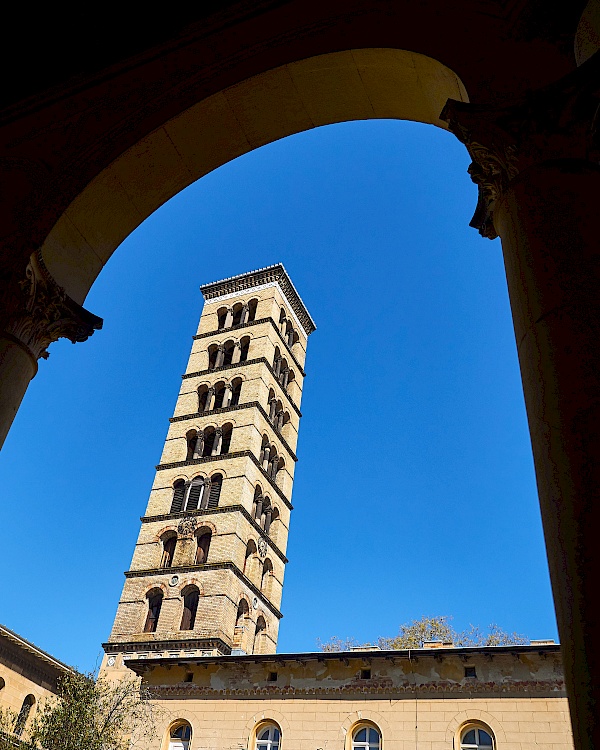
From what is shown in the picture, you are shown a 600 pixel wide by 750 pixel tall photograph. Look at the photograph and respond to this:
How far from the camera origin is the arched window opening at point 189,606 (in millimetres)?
29562

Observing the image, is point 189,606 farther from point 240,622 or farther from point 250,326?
point 250,326

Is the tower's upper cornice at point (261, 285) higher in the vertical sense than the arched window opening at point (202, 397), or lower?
higher

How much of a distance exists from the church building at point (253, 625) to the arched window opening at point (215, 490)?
0.22ft

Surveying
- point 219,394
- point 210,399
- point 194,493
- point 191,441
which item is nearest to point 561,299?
point 194,493

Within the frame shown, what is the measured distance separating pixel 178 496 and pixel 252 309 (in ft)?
43.7

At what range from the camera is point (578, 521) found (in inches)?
90.0

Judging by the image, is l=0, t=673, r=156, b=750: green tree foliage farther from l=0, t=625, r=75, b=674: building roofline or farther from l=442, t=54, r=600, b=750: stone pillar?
l=442, t=54, r=600, b=750: stone pillar

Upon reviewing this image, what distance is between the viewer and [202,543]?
32.2 m

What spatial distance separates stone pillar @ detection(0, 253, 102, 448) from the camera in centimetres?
430

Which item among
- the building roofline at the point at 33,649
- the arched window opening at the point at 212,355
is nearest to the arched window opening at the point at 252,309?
the arched window opening at the point at 212,355

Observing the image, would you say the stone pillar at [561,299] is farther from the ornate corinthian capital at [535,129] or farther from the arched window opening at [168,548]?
the arched window opening at [168,548]

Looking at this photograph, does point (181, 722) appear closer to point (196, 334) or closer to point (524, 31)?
point (524, 31)

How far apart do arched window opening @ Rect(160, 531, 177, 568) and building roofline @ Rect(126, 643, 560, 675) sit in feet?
38.9

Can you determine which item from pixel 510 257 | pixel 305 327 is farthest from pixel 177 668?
pixel 305 327
